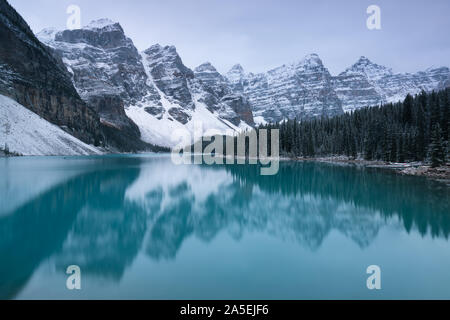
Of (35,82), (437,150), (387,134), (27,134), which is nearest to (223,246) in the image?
(437,150)

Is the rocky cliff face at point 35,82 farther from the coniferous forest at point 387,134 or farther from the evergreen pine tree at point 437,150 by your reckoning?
the evergreen pine tree at point 437,150

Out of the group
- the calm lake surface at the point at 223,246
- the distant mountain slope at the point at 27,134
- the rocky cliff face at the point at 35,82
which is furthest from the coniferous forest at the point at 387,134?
the rocky cliff face at the point at 35,82

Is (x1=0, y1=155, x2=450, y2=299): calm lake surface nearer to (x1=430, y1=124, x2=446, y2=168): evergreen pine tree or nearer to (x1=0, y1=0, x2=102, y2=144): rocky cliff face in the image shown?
(x1=430, y1=124, x2=446, y2=168): evergreen pine tree

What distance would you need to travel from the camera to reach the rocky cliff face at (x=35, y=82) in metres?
101

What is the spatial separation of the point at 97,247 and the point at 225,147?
13374 centimetres

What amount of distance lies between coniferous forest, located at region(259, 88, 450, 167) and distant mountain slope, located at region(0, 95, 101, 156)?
73.1m

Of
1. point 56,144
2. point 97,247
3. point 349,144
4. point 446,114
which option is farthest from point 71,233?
point 56,144

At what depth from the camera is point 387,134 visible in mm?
63219

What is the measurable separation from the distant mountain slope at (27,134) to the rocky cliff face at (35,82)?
13.0 m

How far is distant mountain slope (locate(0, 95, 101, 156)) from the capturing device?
74625 millimetres

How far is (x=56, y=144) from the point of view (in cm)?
9006

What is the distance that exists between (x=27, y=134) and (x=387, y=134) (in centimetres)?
9366

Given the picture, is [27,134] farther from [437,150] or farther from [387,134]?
[437,150]

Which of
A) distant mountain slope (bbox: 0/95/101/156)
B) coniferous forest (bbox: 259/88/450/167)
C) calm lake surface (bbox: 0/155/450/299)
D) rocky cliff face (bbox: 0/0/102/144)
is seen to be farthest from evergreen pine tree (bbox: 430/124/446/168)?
rocky cliff face (bbox: 0/0/102/144)
